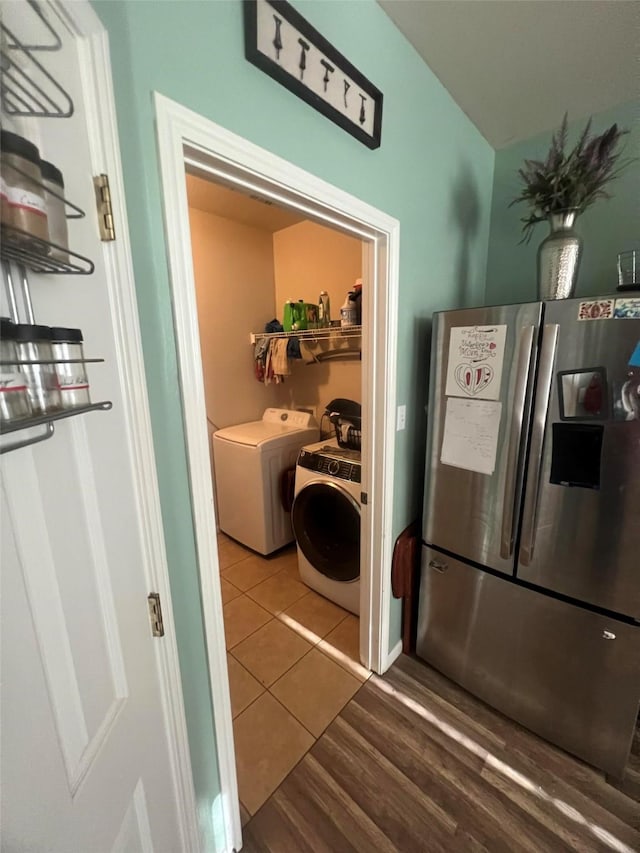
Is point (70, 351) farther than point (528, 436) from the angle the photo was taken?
No

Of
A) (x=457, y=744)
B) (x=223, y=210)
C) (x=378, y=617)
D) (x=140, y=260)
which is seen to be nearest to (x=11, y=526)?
(x=140, y=260)

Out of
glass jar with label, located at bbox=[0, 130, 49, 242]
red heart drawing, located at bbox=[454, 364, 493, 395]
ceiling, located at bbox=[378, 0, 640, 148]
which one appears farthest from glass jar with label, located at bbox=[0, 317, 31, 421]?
ceiling, located at bbox=[378, 0, 640, 148]

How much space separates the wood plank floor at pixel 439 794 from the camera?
1.10 meters

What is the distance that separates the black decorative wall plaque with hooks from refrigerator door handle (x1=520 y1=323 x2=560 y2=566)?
0.91 m

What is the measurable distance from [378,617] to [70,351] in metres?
1.70

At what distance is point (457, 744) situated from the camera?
1.38m

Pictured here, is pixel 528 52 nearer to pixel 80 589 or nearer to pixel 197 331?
pixel 197 331

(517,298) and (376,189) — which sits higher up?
(376,189)

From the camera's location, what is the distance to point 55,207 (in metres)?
0.47

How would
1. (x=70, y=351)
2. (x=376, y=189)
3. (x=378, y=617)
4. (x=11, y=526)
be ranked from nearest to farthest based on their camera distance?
(x=11, y=526)
(x=70, y=351)
(x=376, y=189)
(x=378, y=617)

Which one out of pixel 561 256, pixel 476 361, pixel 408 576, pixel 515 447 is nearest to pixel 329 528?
pixel 408 576

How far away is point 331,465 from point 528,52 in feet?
6.34

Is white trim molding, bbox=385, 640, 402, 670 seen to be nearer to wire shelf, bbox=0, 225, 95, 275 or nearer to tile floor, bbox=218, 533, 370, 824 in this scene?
tile floor, bbox=218, 533, 370, 824

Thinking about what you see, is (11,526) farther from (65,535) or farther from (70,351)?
(70,351)
